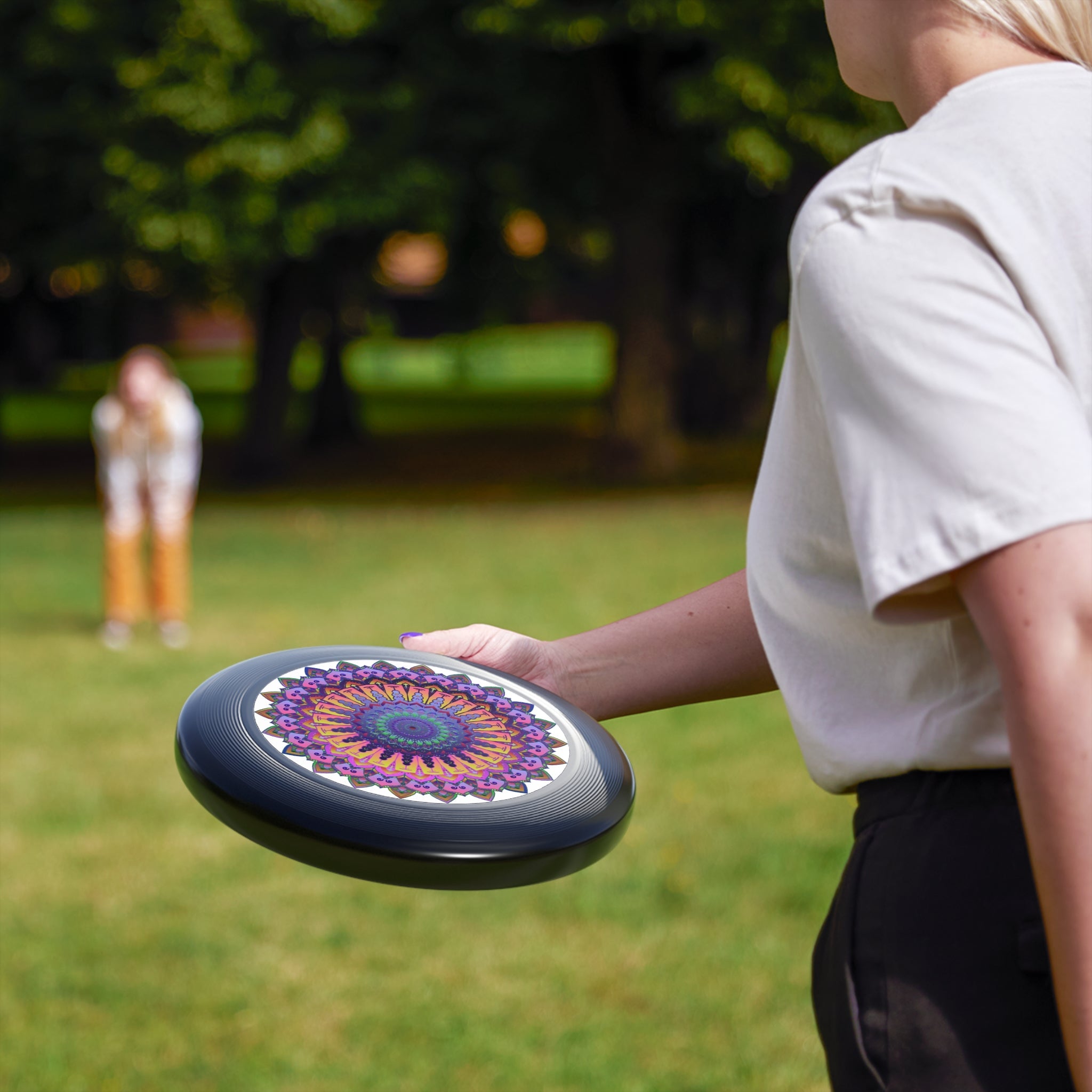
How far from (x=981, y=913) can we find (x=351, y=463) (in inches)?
922

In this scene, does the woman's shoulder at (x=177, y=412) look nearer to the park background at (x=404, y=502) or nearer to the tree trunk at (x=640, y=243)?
the park background at (x=404, y=502)

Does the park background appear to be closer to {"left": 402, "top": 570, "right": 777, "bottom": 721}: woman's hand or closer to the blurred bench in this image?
the blurred bench

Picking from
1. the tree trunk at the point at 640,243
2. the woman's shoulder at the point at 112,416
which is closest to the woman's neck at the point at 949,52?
the woman's shoulder at the point at 112,416

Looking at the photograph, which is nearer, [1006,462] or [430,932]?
[1006,462]

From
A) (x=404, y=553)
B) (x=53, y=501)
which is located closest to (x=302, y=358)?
(x=53, y=501)

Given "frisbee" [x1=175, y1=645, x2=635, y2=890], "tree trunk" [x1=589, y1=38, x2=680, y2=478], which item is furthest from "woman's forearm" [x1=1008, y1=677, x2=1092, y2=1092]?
"tree trunk" [x1=589, y1=38, x2=680, y2=478]

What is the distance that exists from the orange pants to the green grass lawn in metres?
1.14

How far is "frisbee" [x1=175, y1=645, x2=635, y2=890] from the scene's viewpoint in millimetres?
1342

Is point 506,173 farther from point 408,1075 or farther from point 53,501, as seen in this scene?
point 408,1075

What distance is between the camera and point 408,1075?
3906 mm

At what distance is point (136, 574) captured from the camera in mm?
9898

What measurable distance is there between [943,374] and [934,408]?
25mm

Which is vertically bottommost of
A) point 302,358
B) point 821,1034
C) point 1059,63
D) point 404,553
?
point 302,358

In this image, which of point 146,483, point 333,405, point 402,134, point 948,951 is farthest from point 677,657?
point 333,405
